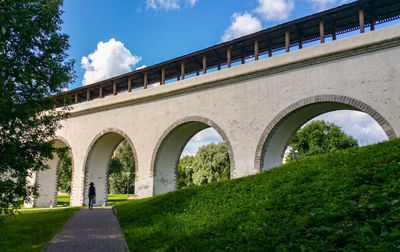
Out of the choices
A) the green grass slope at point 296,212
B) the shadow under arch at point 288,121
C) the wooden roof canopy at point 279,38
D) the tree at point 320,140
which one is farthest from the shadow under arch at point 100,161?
the tree at point 320,140

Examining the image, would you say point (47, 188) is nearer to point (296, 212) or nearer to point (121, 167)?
point (121, 167)

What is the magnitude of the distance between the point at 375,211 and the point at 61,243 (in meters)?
6.36

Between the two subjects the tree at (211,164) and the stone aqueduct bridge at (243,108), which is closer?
the stone aqueduct bridge at (243,108)

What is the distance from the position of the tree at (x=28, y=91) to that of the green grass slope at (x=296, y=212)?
2.84 m

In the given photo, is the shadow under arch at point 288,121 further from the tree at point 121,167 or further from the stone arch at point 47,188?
the tree at point 121,167

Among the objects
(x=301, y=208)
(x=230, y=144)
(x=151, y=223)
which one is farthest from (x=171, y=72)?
(x=301, y=208)

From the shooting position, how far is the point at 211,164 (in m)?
38.7

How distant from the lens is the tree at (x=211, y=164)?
38359 millimetres

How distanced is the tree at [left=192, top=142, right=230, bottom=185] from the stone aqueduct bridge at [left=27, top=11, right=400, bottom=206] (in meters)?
20.2

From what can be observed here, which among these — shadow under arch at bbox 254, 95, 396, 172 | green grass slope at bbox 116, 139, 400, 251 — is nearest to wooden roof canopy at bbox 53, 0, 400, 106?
shadow under arch at bbox 254, 95, 396, 172

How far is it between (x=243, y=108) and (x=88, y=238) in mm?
8058

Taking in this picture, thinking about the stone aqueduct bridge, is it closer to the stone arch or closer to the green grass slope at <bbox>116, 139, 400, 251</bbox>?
the green grass slope at <bbox>116, 139, 400, 251</bbox>

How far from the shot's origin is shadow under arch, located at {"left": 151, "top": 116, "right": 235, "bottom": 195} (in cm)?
1554

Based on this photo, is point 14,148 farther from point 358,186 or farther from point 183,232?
point 358,186
